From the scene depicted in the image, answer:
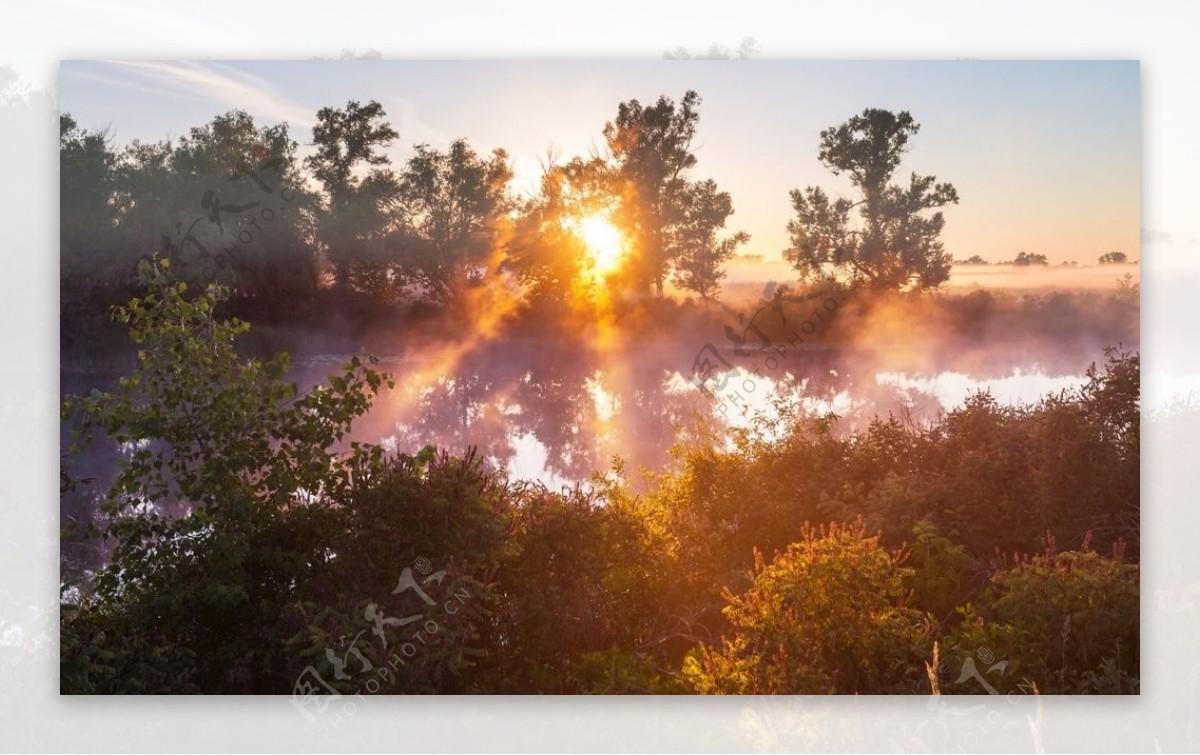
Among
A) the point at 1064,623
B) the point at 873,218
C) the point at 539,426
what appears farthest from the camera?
the point at 539,426

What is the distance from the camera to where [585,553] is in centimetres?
640

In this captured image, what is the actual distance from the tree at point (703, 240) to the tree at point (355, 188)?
1.43 m

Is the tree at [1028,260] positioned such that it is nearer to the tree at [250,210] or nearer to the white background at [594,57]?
the white background at [594,57]

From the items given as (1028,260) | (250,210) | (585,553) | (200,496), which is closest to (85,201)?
(250,210)

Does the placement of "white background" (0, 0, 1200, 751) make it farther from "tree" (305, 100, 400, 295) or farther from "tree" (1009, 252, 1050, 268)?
"tree" (1009, 252, 1050, 268)

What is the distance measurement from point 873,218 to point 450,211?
2.07 metres

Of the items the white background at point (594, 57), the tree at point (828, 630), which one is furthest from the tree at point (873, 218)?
the tree at point (828, 630)

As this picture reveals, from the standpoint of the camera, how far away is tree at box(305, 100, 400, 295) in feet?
21.0

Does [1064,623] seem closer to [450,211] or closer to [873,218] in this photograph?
[873,218]

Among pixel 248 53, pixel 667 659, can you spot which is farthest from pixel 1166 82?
pixel 248 53

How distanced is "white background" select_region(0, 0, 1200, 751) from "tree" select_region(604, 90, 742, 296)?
0.33m

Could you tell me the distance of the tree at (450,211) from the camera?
641 centimetres

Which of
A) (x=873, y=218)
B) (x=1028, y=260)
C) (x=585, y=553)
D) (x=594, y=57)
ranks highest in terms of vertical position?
(x=594, y=57)

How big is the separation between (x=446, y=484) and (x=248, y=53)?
2.33 metres
